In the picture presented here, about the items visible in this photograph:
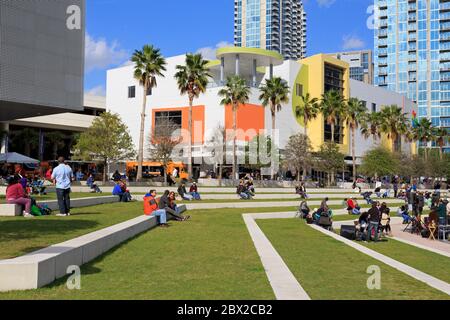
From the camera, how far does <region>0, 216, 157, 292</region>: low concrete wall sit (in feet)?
19.7

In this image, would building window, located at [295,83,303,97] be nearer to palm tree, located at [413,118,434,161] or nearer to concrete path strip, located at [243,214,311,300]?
palm tree, located at [413,118,434,161]

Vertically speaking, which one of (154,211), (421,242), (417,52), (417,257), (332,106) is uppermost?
(417,52)

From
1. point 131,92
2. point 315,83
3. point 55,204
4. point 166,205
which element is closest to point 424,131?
point 315,83

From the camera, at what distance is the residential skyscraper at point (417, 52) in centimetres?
12238

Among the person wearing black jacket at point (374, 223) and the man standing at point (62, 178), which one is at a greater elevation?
the man standing at point (62, 178)

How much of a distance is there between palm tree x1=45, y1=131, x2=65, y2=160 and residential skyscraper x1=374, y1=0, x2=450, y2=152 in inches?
3710

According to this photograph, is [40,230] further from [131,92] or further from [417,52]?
[417,52]

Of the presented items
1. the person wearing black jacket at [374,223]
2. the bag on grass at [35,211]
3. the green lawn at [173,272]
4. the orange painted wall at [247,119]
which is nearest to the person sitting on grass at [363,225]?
the person wearing black jacket at [374,223]

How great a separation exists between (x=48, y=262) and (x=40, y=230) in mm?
4615

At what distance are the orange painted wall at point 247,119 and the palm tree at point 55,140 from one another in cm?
2817

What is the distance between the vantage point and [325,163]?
5669 cm

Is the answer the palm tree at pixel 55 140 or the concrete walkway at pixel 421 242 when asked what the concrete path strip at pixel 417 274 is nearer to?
the concrete walkway at pixel 421 242

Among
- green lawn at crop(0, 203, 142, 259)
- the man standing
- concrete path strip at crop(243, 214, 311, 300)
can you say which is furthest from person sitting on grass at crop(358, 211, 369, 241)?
the man standing

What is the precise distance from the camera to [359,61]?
7283 inches
